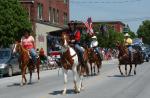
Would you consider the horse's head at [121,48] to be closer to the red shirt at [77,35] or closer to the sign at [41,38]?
the red shirt at [77,35]

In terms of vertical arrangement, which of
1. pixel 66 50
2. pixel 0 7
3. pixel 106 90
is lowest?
pixel 106 90

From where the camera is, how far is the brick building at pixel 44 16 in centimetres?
6419

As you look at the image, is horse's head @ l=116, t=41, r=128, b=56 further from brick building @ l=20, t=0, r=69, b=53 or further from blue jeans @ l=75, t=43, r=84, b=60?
brick building @ l=20, t=0, r=69, b=53

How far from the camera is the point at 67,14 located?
272ft

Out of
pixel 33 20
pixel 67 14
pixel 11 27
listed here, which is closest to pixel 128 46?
pixel 11 27

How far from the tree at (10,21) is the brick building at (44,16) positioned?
570 inches

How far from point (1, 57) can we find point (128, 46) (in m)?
9.83

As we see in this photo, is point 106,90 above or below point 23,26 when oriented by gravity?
below

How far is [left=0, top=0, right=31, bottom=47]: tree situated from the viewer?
44031 millimetres

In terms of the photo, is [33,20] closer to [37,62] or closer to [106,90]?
[37,62]

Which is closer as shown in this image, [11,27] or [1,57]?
[1,57]

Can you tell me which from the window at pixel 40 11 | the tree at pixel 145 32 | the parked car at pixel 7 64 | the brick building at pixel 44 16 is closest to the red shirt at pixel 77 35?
the parked car at pixel 7 64

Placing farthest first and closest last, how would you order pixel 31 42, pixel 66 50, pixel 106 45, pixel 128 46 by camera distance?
pixel 106 45 → pixel 128 46 → pixel 31 42 → pixel 66 50

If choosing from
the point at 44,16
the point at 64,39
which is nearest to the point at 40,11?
the point at 44,16
